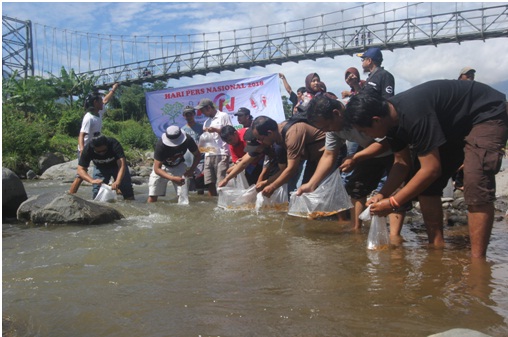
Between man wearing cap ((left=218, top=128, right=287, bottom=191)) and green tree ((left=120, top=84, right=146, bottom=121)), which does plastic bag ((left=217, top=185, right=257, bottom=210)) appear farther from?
green tree ((left=120, top=84, right=146, bottom=121))

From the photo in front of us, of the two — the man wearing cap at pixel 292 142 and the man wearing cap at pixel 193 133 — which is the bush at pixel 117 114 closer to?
the man wearing cap at pixel 193 133

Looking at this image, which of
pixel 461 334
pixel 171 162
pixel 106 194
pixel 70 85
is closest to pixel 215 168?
pixel 171 162

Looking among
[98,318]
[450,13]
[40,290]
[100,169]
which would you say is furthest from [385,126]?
[450,13]

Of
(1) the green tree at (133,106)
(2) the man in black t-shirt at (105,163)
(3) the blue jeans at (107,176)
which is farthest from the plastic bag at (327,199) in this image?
(1) the green tree at (133,106)

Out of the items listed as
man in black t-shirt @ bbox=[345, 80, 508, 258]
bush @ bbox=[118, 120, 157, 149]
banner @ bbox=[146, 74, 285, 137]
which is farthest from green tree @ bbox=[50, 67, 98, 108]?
man in black t-shirt @ bbox=[345, 80, 508, 258]

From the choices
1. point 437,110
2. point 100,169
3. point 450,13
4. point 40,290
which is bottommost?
point 40,290

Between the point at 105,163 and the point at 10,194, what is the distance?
4.12 feet

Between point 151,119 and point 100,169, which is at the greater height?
point 151,119

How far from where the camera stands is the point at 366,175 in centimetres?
417

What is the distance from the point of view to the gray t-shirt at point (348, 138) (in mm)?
3880

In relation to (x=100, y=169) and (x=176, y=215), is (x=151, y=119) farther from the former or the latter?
(x=176, y=215)

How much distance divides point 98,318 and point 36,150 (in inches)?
607

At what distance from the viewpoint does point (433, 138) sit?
104 inches

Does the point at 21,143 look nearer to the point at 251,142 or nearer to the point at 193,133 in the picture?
the point at 193,133
